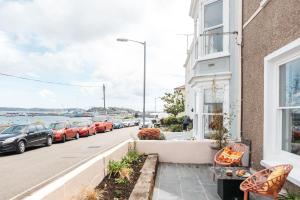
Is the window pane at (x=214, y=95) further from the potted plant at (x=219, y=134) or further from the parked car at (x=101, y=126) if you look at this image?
the parked car at (x=101, y=126)

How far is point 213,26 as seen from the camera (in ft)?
36.7

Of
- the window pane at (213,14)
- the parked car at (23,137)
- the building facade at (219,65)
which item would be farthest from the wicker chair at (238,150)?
the parked car at (23,137)

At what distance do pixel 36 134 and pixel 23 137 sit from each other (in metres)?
1.43

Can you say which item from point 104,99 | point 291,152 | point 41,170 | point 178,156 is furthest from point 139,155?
point 104,99

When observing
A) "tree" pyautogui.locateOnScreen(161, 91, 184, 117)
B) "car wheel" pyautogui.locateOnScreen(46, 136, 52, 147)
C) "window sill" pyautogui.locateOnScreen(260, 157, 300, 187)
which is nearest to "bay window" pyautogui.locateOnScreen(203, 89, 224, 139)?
"window sill" pyautogui.locateOnScreen(260, 157, 300, 187)

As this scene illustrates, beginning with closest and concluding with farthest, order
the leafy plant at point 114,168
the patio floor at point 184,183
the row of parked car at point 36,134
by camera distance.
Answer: the patio floor at point 184,183 < the leafy plant at point 114,168 < the row of parked car at point 36,134

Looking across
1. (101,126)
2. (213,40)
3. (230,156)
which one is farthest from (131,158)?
(101,126)

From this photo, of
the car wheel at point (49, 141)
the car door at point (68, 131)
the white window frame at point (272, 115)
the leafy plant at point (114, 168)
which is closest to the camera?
the white window frame at point (272, 115)

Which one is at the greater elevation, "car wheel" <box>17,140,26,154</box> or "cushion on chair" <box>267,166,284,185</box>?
"cushion on chair" <box>267,166,284,185</box>

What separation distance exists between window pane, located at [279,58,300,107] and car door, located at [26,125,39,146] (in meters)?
14.0

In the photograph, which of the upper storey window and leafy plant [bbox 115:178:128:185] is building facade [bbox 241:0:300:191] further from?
leafy plant [bbox 115:178:128:185]

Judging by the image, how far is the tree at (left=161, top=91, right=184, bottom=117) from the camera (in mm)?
40875

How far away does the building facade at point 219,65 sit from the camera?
395 inches

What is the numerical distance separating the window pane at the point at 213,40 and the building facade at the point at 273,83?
7.22ft
